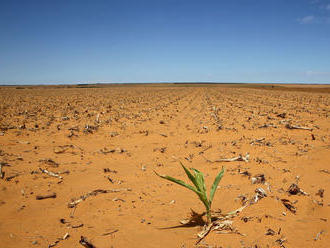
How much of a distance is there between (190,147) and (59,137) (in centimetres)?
381

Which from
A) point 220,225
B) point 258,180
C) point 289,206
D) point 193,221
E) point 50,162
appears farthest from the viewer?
point 50,162

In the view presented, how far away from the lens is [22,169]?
378cm

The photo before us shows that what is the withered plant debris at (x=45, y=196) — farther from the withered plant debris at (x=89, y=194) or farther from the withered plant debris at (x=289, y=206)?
the withered plant debris at (x=289, y=206)

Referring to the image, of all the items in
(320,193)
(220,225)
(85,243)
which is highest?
(320,193)

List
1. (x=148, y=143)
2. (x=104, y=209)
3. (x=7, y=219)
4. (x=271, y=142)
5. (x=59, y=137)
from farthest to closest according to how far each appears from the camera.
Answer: (x=59, y=137) → (x=148, y=143) → (x=271, y=142) → (x=104, y=209) → (x=7, y=219)

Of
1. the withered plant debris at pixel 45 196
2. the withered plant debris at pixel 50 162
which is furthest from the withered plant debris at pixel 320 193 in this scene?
the withered plant debris at pixel 50 162

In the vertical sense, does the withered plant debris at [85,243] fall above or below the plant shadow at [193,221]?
below

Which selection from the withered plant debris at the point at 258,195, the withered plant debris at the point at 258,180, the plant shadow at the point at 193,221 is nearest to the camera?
the plant shadow at the point at 193,221

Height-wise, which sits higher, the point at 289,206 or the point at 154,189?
the point at 289,206

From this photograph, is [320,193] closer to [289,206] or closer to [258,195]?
[289,206]

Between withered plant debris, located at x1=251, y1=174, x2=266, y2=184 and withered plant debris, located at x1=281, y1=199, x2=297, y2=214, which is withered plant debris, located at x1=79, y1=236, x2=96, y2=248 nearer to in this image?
withered plant debris, located at x1=281, y1=199, x2=297, y2=214

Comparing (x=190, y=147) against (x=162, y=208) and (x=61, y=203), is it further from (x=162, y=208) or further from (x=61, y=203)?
(x=61, y=203)

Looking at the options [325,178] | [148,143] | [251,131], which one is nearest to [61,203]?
[148,143]

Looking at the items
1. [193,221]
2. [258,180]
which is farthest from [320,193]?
[193,221]
